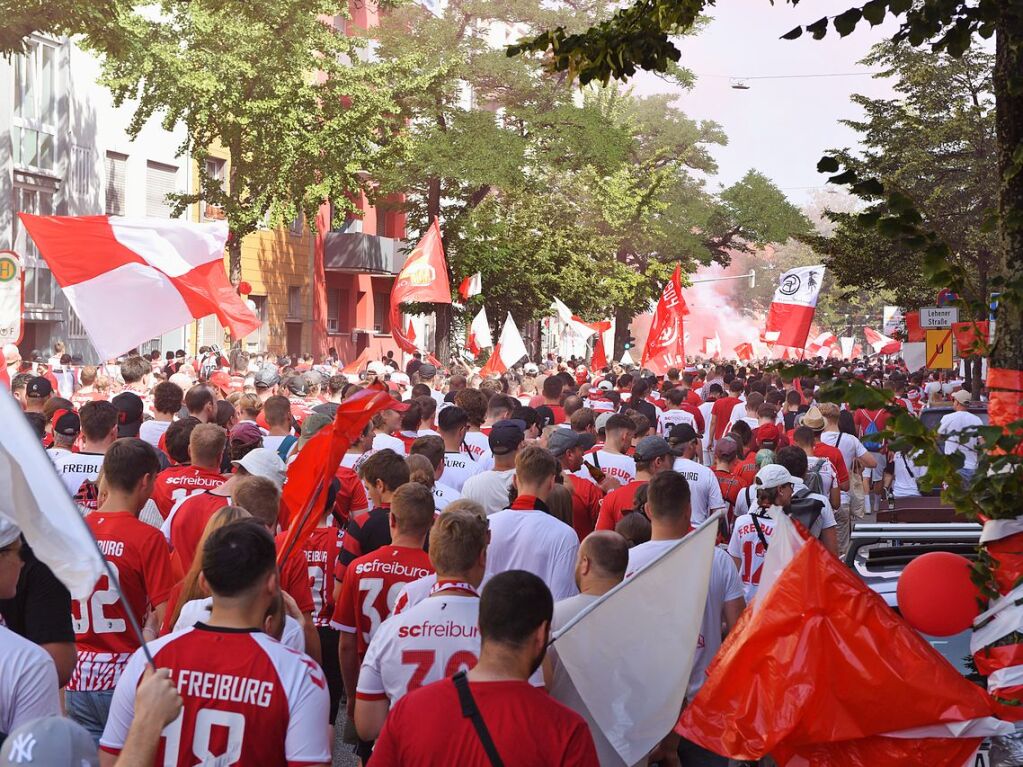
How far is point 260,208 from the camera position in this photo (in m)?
30.6

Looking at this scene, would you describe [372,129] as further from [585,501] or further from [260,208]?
[585,501]

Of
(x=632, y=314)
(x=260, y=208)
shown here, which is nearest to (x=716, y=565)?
(x=260, y=208)

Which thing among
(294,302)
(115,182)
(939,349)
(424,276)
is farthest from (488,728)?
(294,302)

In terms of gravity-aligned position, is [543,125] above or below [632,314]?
above

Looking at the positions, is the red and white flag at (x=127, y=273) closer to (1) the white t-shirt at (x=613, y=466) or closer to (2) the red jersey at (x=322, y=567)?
(1) the white t-shirt at (x=613, y=466)

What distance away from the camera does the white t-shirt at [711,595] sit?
19.9ft

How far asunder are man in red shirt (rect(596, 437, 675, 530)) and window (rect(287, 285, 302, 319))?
38.7 m

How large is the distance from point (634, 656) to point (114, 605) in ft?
6.80

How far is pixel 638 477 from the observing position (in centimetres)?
872

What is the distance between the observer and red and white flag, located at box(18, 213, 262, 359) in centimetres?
1153

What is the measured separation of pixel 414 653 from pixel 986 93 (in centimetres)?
3261

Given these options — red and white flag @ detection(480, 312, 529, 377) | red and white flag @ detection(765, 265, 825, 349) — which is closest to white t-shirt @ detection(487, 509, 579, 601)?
red and white flag @ detection(480, 312, 529, 377)

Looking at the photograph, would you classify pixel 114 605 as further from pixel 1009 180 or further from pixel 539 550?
pixel 1009 180

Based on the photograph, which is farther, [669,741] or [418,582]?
[669,741]
